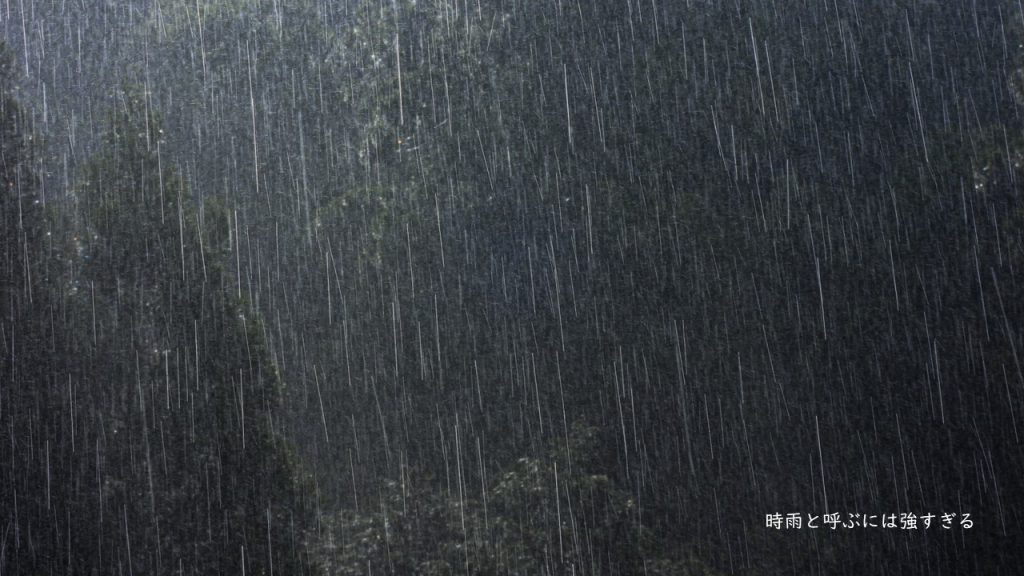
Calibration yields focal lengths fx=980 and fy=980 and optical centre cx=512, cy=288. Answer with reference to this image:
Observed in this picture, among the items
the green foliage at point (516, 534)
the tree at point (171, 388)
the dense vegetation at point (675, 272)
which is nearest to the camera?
the tree at point (171, 388)

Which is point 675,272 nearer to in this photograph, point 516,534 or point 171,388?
point 516,534

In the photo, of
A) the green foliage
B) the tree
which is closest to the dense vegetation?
the green foliage

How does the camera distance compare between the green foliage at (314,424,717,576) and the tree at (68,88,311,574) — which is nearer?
the tree at (68,88,311,574)

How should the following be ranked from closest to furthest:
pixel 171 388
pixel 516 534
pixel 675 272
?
pixel 171 388
pixel 516 534
pixel 675 272

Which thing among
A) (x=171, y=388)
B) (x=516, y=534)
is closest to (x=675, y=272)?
(x=516, y=534)

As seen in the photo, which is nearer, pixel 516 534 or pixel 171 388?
pixel 171 388

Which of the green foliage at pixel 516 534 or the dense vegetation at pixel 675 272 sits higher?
the dense vegetation at pixel 675 272

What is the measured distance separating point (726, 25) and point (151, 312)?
7654 mm

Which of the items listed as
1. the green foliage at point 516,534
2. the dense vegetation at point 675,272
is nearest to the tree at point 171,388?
the dense vegetation at point 675,272

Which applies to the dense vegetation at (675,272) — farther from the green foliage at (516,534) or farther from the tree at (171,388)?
the tree at (171,388)

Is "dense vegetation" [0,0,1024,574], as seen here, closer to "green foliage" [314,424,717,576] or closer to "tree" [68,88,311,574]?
"green foliage" [314,424,717,576]

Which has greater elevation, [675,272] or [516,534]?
[675,272]

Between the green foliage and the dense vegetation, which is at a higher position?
the dense vegetation

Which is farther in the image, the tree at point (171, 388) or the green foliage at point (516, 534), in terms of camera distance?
the green foliage at point (516, 534)
